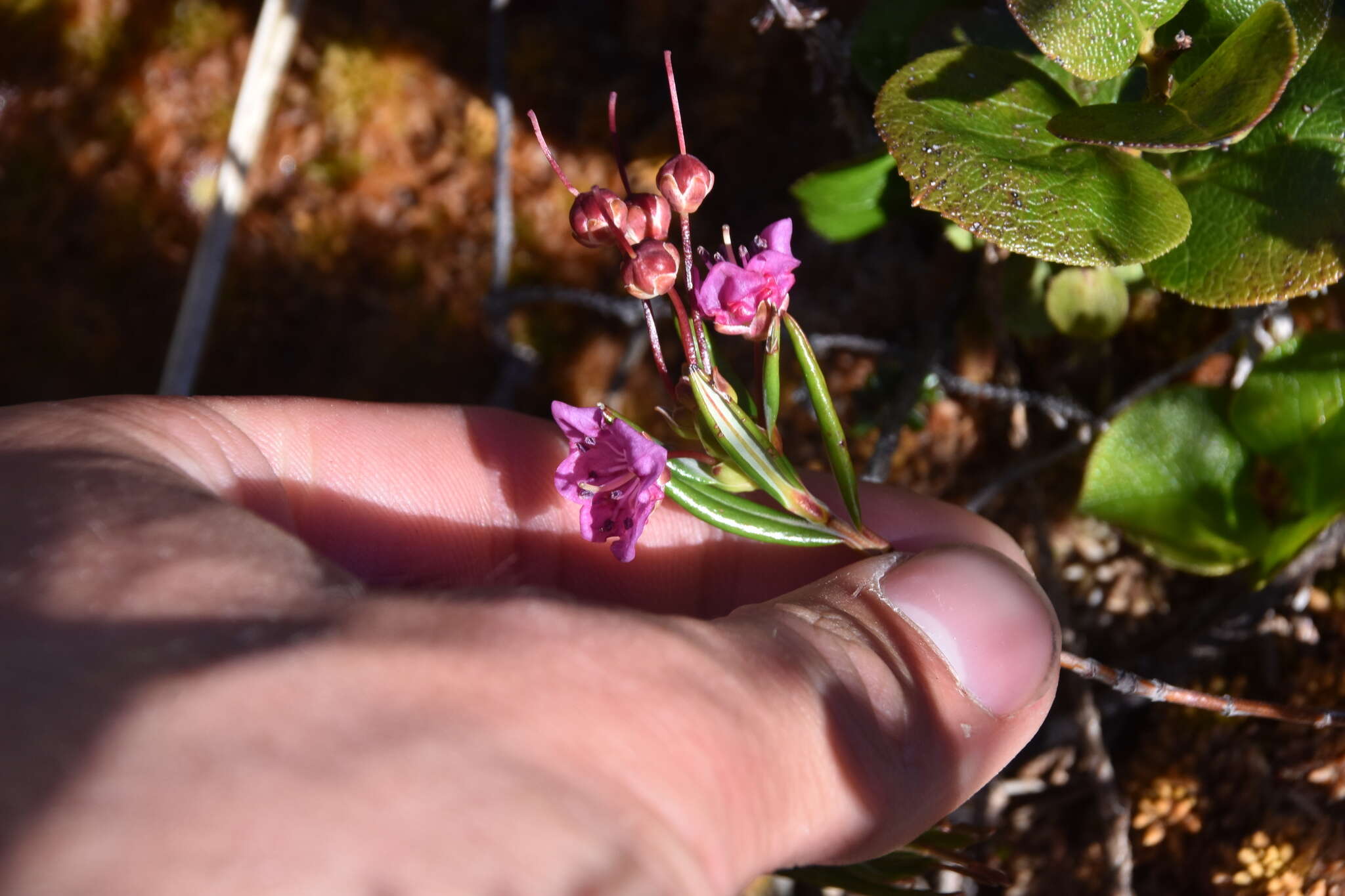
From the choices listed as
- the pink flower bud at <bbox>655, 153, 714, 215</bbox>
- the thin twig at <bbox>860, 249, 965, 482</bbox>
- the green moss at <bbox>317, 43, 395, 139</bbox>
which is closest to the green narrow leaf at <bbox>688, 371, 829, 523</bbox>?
the pink flower bud at <bbox>655, 153, 714, 215</bbox>

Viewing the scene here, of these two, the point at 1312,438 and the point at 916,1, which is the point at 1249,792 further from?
the point at 916,1

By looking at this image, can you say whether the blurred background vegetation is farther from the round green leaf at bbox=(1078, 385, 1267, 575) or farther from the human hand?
the human hand

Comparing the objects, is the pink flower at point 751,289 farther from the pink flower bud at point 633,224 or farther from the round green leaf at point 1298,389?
the round green leaf at point 1298,389

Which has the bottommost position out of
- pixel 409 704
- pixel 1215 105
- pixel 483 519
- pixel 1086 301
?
pixel 483 519

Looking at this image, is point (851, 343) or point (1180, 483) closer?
point (1180, 483)

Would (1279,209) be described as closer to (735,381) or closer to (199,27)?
→ (735,381)

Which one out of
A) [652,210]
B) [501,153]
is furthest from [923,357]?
[501,153]
